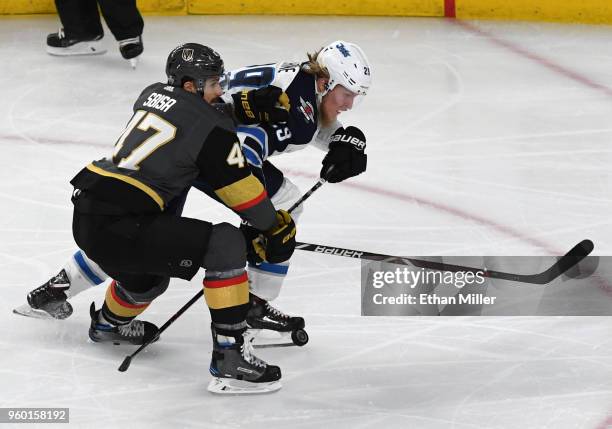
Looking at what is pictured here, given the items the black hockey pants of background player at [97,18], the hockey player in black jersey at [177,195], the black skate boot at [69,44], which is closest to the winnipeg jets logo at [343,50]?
the hockey player in black jersey at [177,195]

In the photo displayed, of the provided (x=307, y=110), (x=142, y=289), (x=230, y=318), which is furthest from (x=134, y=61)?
(x=230, y=318)

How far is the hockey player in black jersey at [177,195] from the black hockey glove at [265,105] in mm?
169

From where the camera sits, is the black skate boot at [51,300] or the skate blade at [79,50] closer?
the black skate boot at [51,300]

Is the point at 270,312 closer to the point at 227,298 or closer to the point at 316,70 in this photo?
the point at 227,298

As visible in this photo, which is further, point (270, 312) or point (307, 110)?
point (270, 312)

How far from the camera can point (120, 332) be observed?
11.9ft

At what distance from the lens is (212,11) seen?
277 inches

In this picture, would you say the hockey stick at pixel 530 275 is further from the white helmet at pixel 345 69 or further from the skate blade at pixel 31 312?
the skate blade at pixel 31 312

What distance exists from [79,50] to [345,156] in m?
3.10

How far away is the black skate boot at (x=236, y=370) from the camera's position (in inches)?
132

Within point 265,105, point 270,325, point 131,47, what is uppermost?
point 265,105

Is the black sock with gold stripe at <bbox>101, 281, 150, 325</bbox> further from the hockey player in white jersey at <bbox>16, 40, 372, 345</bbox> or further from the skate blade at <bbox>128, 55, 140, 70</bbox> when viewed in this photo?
the skate blade at <bbox>128, 55, 140, 70</bbox>

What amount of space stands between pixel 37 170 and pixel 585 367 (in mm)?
2503

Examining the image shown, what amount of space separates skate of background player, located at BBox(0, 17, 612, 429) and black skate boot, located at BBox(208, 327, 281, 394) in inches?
2.0
